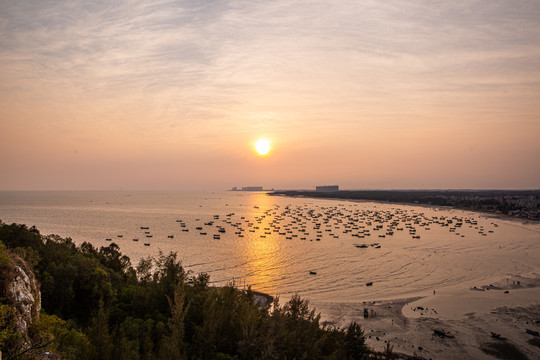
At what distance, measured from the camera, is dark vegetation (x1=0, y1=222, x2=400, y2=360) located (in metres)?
12.2

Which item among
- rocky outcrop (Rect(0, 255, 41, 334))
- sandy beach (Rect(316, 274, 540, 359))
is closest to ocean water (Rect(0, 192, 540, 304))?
sandy beach (Rect(316, 274, 540, 359))

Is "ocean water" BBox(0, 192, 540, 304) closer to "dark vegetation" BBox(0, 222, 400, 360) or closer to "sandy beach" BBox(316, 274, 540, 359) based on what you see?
"sandy beach" BBox(316, 274, 540, 359)

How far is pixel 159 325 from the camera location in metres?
16.7

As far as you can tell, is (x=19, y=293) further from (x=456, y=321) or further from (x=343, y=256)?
(x=343, y=256)

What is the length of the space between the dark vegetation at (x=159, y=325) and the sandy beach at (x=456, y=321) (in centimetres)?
1003

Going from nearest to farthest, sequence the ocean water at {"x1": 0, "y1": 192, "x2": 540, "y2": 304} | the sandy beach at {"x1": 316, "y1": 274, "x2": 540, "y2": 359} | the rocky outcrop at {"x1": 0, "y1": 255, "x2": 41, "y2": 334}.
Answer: the rocky outcrop at {"x1": 0, "y1": 255, "x2": 41, "y2": 334}
the sandy beach at {"x1": 316, "y1": 274, "x2": 540, "y2": 359}
the ocean water at {"x1": 0, "y1": 192, "x2": 540, "y2": 304}

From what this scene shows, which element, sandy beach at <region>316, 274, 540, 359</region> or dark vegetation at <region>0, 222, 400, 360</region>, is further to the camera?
sandy beach at <region>316, 274, 540, 359</region>

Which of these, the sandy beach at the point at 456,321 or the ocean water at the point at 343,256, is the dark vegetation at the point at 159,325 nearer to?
the sandy beach at the point at 456,321

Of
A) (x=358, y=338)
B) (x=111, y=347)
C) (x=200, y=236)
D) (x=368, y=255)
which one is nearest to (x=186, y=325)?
(x=111, y=347)

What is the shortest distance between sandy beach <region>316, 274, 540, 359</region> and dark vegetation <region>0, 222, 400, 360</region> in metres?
10.0

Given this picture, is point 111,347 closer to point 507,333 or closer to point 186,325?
point 186,325

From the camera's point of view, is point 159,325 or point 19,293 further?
point 159,325

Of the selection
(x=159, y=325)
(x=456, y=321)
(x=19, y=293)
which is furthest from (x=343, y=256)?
(x=19, y=293)

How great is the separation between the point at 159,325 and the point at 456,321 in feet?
94.2
